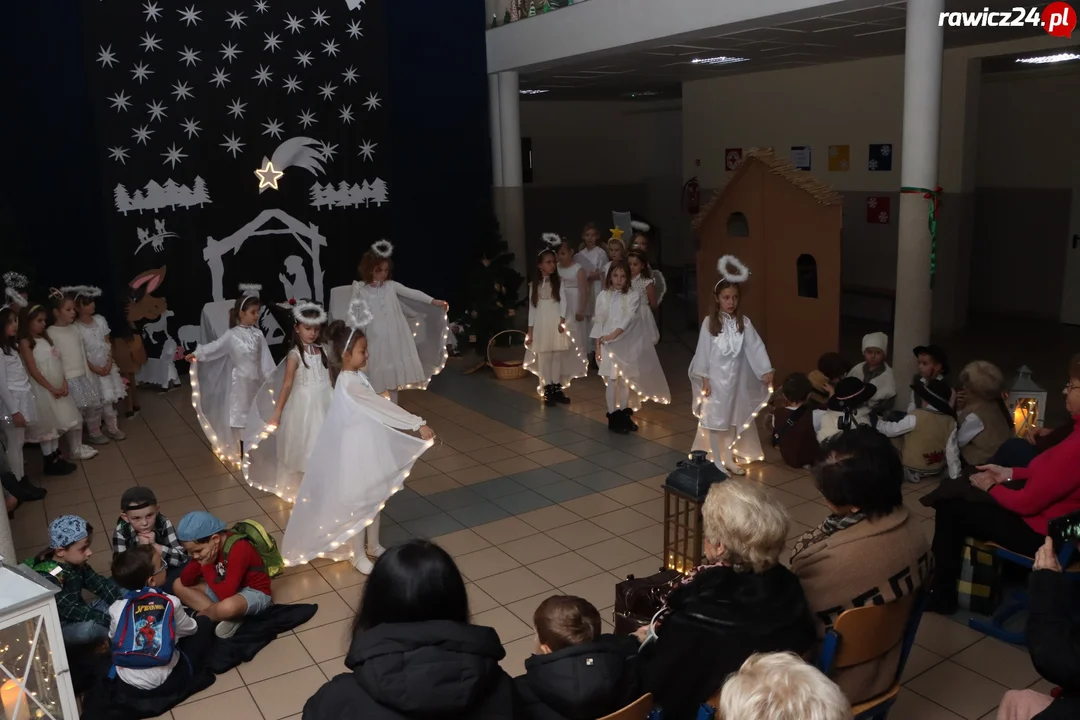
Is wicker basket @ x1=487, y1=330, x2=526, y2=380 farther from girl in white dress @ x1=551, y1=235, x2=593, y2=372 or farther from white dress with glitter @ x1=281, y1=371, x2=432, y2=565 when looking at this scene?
white dress with glitter @ x1=281, y1=371, x2=432, y2=565

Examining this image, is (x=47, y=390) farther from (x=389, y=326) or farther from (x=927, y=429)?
(x=927, y=429)

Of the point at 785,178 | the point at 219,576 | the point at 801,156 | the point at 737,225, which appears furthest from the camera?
the point at 801,156

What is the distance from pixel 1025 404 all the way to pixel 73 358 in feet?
24.6

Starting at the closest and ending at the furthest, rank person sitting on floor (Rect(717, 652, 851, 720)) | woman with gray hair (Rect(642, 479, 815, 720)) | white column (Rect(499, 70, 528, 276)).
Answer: person sitting on floor (Rect(717, 652, 851, 720)) < woman with gray hair (Rect(642, 479, 815, 720)) < white column (Rect(499, 70, 528, 276))

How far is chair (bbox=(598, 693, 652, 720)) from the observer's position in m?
2.58

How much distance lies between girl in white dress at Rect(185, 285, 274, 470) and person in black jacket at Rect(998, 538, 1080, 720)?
5.58 m

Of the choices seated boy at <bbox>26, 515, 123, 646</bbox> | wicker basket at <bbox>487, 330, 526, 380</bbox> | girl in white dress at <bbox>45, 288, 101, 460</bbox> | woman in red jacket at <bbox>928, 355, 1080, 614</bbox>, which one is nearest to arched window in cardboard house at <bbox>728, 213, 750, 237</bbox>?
wicker basket at <bbox>487, 330, 526, 380</bbox>

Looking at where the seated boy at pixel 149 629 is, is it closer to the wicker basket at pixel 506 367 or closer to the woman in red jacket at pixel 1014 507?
the woman in red jacket at pixel 1014 507

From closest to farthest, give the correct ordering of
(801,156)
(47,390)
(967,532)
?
(967,532) < (47,390) < (801,156)

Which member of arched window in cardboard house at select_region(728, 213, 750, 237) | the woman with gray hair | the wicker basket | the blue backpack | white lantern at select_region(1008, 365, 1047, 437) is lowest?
the wicker basket

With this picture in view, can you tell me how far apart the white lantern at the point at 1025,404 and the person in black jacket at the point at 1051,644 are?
11.5ft

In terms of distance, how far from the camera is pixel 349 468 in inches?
202

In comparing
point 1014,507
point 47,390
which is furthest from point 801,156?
point 47,390

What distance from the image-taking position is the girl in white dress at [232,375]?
7.07 meters
